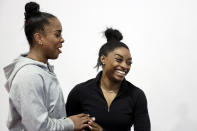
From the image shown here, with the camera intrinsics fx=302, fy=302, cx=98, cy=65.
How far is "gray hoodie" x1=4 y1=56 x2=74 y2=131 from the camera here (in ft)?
3.21

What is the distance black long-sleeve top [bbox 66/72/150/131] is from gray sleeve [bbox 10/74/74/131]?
0.47m

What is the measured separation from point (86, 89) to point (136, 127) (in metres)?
0.31

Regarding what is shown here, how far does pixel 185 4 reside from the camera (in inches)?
83.2

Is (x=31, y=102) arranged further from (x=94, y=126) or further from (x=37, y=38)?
(x=94, y=126)

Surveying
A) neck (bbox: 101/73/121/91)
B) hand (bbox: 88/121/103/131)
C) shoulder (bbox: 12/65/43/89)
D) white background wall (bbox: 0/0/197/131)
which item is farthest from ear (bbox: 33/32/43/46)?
white background wall (bbox: 0/0/197/131)

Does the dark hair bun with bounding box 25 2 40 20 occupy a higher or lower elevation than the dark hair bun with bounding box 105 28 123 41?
higher

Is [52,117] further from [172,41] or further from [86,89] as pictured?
[172,41]

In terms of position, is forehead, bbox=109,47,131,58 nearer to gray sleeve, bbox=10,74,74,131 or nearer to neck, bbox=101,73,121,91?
neck, bbox=101,73,121,91

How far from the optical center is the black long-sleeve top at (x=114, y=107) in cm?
146

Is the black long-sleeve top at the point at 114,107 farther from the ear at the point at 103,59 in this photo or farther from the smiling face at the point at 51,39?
the smiling face at the point at 51,39

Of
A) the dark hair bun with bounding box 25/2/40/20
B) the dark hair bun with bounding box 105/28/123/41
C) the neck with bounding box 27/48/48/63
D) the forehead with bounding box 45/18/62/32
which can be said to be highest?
the dark hair bun with bounding box 25/2/40/20

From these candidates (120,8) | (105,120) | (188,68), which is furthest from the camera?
(120,8)

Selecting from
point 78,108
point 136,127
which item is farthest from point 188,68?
point 78,108

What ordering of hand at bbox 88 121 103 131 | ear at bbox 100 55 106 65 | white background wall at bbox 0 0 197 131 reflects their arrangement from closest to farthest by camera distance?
1. hand at bbox 88 121 103 131
2. ear at bbox 100 55 106 65
3. white background wall at bbox 0 0 197 131
